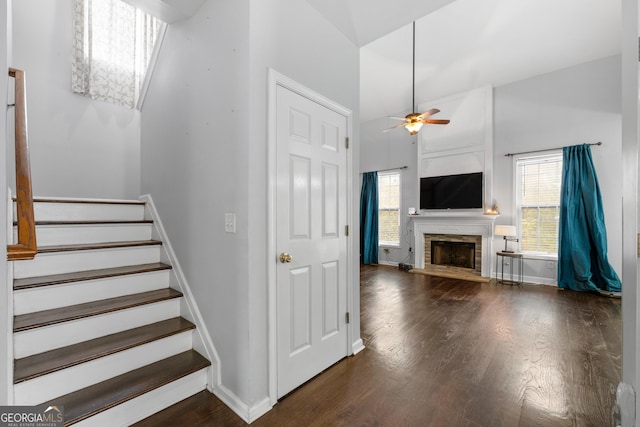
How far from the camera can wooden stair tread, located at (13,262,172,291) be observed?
1.77m

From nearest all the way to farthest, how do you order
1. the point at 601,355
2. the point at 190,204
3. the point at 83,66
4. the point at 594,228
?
the point at 190,204
the point at 601,355
the point at 83,66
the point at 594,228

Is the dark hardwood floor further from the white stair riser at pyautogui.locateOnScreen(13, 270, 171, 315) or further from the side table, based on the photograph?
the side table

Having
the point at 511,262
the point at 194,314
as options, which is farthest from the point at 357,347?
the point at 511,262

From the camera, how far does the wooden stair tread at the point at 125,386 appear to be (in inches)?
57.4

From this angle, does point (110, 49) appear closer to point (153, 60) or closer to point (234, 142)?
point (153, 60)

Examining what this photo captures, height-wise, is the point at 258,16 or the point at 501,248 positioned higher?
the point at 258,16

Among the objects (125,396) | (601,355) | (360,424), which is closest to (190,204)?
(125,396)

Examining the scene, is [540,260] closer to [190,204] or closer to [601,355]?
[601,355]

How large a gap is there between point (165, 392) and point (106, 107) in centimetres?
377

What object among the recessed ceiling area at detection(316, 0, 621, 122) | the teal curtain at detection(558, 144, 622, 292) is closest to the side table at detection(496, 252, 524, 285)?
the teal curtain at detection(558, 144, 622, 292)

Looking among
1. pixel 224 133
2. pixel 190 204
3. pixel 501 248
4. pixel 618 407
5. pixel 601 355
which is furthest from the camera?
pixel 501 248

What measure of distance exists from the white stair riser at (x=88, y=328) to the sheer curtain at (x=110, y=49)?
3.16 m

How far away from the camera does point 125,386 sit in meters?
1.63

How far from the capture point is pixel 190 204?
219cm
